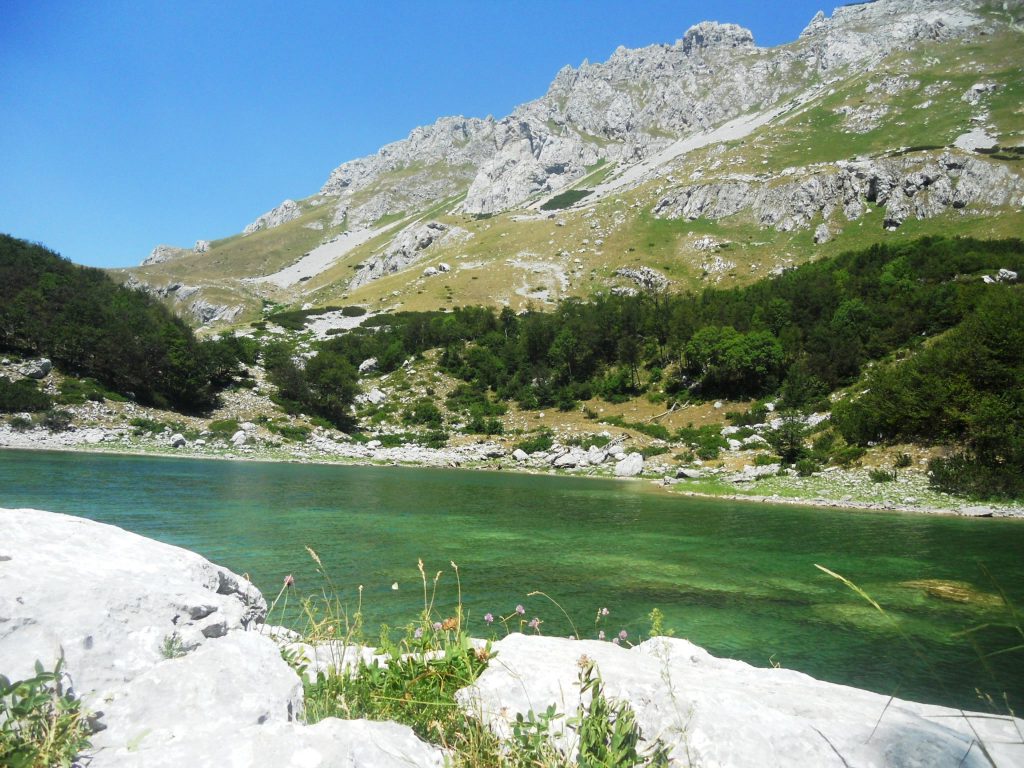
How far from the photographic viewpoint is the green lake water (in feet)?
31.8

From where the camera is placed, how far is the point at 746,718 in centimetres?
314

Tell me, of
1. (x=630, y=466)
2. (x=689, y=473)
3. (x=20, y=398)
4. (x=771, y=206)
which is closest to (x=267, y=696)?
(x=689, y=473)

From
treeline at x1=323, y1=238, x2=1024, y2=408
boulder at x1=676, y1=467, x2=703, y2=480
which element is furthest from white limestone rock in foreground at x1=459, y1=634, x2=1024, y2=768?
treeline at x1=323, y1=238, x2=1024, y2=408

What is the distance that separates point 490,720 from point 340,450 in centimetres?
5010

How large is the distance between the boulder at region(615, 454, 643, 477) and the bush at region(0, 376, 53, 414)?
4714cm

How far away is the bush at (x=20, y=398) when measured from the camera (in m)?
41.7

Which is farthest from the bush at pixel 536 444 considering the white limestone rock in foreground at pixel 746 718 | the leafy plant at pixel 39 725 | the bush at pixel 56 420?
the leafy plant at pixel 39 725

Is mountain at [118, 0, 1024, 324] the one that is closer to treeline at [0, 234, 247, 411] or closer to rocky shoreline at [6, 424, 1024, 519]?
treeline at [0, 234, 247, 411]

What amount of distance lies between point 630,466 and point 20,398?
161ft

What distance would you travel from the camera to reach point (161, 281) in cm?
16562

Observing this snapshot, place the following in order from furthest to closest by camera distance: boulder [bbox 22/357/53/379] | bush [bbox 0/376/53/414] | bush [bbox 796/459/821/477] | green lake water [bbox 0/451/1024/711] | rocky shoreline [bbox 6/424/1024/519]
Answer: boulder [bbox 22/357/53/379], bush [bbox 0/376/53/414], bush [bbox 796/459/821/477], rocky shoreline [bbox 6/424/1024/519], green lake water [bbox 0/451/1024/711]

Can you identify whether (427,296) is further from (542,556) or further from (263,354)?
(542,556)

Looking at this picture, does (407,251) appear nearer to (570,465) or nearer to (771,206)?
(771,206)

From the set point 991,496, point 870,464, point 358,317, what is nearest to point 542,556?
point 991,496
